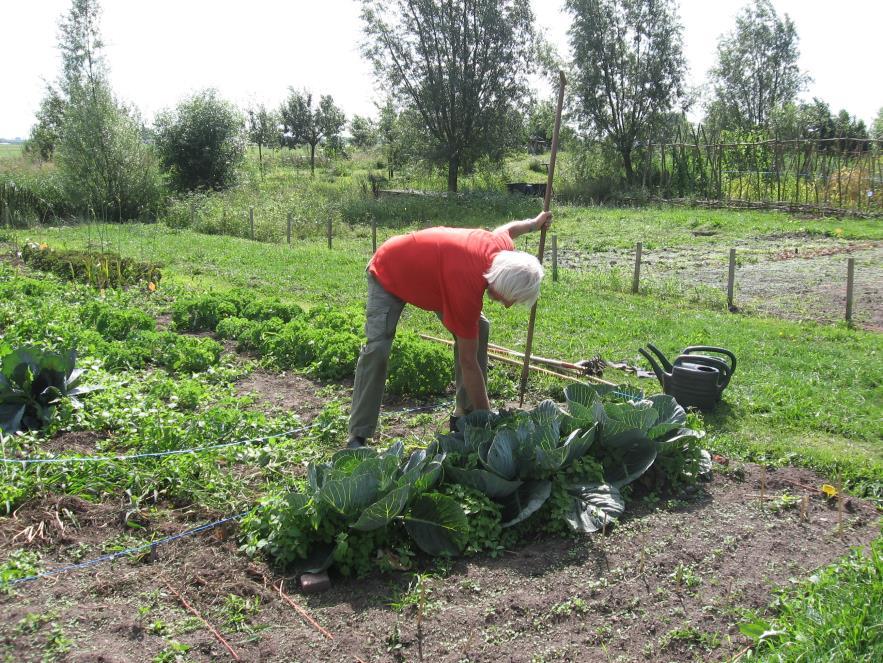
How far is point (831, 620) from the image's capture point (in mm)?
2652

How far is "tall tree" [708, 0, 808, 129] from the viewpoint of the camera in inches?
1658

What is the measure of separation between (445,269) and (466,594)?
1766mm

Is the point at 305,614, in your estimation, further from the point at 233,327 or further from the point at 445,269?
the point at 233,327

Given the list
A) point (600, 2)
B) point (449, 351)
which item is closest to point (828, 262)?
point (449, 351)

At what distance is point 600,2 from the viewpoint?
29438mm

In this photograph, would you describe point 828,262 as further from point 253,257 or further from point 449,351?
point 253,257

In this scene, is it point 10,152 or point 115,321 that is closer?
point 115,321

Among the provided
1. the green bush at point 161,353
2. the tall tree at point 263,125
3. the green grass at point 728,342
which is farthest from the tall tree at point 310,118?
the green bush at point 161,353

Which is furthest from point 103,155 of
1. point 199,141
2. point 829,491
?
point 829,491

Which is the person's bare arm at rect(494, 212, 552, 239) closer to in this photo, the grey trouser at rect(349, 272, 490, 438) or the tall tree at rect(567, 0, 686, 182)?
the grey trouser at rect(349, 272, 490, 438)

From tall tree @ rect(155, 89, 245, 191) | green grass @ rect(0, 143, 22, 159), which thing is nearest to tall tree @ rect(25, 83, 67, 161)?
green grass @ rect(0, 143, 22, 159)

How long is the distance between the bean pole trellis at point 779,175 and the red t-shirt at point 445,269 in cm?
1858

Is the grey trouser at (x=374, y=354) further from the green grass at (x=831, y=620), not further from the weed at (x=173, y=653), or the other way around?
the green grass at (x=831, y=620)

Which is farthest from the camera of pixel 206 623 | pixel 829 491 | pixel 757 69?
pixel 757 69
